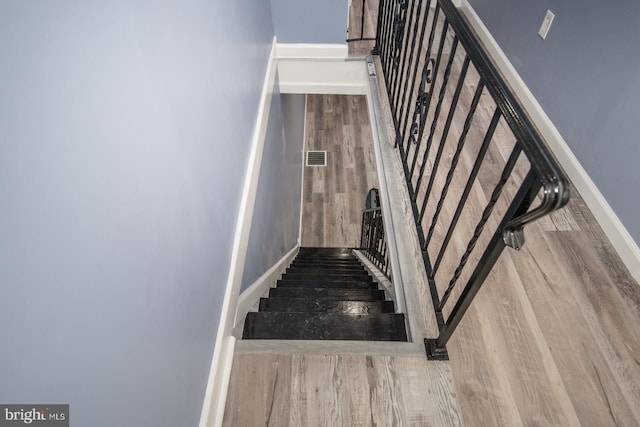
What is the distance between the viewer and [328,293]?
2412 mm

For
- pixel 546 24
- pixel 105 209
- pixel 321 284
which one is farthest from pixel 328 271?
pixel 105 209

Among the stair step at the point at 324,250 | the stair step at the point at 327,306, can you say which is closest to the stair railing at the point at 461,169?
the stair step at the point at 327,306

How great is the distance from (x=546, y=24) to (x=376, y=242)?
6.94ft

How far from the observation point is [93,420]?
1.93 ft

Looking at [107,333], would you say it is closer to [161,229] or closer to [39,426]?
[39,426]

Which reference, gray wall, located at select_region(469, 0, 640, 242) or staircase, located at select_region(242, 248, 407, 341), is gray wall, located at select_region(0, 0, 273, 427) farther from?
gray wall, located at select_region(469, 0, 640, 242)

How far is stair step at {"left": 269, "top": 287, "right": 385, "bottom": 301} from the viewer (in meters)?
2.39

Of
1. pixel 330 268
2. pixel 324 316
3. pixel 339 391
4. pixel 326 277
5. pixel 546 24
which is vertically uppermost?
pixel 546 24

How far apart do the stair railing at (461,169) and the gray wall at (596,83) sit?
0.33 metres

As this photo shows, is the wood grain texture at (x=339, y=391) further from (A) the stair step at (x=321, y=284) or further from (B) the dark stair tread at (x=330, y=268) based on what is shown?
(B) the dark stair tread at (x=330, y=268)

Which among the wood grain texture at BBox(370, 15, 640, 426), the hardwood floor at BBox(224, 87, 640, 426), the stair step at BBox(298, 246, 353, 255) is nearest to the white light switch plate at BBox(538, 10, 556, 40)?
the wood grain texture at BBox(370, 15, 640, 426)

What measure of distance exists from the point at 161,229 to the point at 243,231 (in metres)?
0.92

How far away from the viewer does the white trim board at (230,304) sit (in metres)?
1.19

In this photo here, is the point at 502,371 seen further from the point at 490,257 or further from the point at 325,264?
the point at 325,264
